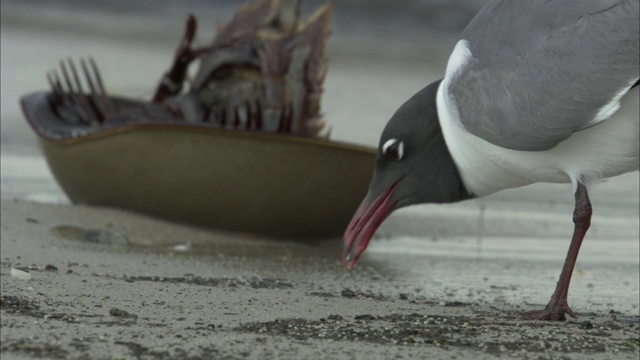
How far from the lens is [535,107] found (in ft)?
13.4

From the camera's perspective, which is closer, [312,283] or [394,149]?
[394,149]

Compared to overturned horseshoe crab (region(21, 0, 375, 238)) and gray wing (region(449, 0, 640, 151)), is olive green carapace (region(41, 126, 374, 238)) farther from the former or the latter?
gray wing (region(449, 0, 640, 151))

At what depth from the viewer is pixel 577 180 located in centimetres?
421

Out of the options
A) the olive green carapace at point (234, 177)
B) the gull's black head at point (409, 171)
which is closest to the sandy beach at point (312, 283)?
the olive green carapace at point (234, 177)

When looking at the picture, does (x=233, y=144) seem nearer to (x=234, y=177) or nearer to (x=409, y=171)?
(x=234, y=177)

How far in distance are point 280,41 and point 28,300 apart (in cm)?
309

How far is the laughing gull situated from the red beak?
8.4 inches

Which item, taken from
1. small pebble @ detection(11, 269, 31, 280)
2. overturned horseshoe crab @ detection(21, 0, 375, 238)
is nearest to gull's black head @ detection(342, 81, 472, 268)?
overturned horseshoe crab @ detection(21, 0, 375, 238)

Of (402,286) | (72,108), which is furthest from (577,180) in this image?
(72,108)

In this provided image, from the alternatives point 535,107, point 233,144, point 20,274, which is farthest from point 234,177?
point 535,107

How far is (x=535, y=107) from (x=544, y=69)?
0.14m

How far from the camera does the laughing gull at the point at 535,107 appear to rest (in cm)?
392

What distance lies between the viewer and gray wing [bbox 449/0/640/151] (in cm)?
389

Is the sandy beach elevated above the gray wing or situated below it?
below
